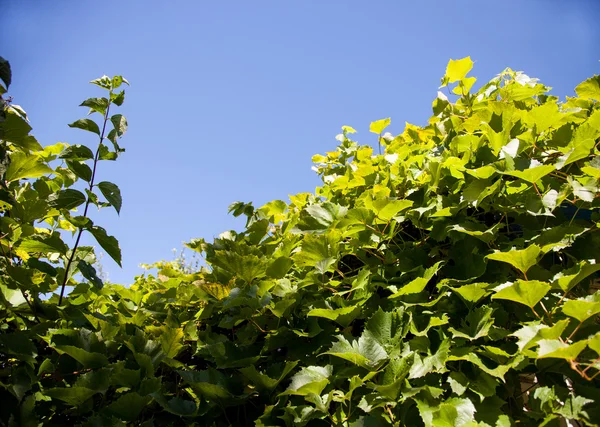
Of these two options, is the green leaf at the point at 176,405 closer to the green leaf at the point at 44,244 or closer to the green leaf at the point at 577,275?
the green leaf at the point at 44,244

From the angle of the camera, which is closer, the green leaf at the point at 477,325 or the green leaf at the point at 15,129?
the green leaf at the point at 477,325

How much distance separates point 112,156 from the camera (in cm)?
156

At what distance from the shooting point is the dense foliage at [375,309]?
1066 mm

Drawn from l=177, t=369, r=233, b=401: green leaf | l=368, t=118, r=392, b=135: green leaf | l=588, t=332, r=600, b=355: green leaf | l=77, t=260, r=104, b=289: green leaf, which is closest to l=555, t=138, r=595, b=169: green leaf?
l=588, t=332, r=600, b=355: green leaf

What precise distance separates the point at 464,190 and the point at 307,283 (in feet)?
1.90

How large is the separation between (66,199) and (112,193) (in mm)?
149

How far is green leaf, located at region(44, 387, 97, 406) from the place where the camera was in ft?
3.94

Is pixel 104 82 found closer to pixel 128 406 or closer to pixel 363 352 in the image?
pixel 128 406

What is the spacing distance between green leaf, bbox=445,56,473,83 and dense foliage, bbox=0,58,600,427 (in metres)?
0.15

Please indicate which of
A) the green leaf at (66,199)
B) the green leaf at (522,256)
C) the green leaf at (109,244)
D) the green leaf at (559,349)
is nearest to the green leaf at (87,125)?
the green leaf at (66,199)

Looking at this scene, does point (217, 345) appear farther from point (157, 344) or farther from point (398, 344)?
point (398, 344)

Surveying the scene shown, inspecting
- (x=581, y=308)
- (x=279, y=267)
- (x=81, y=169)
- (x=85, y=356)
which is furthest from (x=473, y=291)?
(x=81, y=169)

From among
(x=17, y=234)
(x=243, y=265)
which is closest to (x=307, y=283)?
(x=243, y=265)

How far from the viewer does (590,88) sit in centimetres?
148
